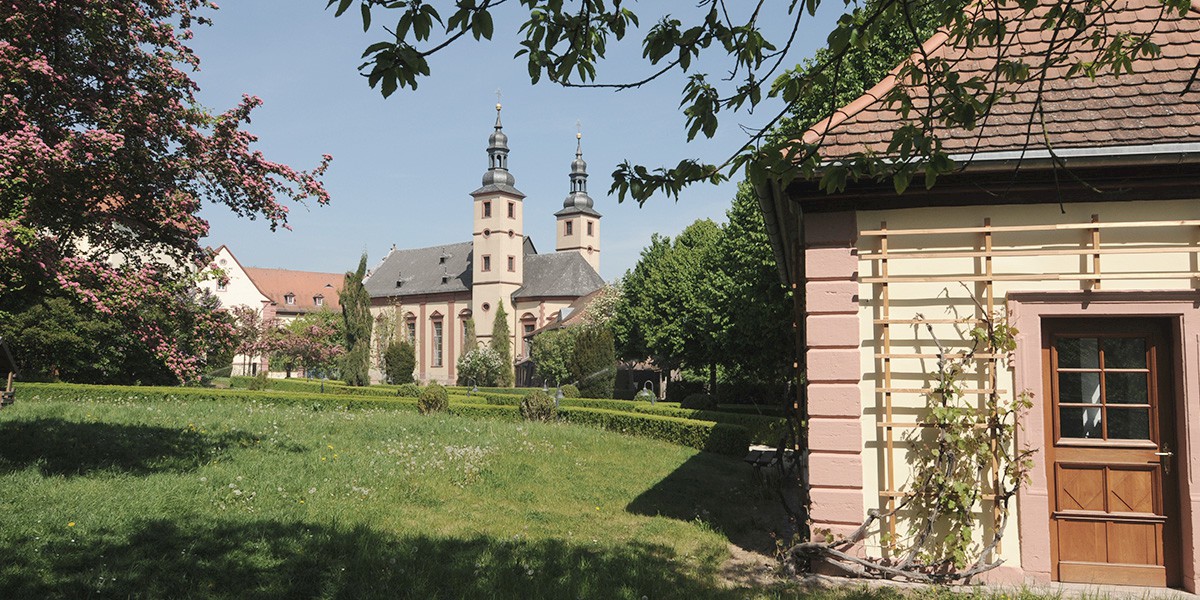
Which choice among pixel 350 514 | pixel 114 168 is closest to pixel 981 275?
pixel 350 514

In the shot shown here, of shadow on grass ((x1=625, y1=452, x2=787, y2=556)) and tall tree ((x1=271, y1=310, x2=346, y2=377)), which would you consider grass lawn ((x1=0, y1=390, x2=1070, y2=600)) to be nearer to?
shadow on grass ((x1=625, y1=452, x2=787, y2=556))

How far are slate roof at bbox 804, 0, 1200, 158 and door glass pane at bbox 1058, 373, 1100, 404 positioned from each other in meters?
2.00

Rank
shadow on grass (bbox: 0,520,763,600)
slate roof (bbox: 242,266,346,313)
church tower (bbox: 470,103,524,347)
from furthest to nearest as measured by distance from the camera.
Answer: slate roof (bbox: 242,266,346,313) < church tower (bbox: 470,103,524,347) < shadow on grass (bbox: 0,520,763,600)

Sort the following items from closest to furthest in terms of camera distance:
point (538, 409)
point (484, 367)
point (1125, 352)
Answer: point (1125, 352)
point (538, 409)
point (484, 367)

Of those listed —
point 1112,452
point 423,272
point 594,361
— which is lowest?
point 1112,452

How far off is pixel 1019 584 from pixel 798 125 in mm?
13028

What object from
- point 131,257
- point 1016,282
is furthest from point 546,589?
point 131,257

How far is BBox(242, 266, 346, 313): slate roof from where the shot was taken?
83.2 metres

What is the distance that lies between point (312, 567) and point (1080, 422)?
6.69 metres

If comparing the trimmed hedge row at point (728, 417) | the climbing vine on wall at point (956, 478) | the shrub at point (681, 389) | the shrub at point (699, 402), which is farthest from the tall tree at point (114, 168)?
the shrub at point (681, 389)

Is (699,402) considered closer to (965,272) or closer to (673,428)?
(673,428)

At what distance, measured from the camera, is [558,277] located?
64.9 metres

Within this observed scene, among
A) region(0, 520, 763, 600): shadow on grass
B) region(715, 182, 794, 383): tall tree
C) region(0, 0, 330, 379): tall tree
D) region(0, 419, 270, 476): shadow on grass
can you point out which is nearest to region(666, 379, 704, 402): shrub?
region(715, 182, 794, 383): tall tree

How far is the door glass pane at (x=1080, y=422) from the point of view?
6883 mm
